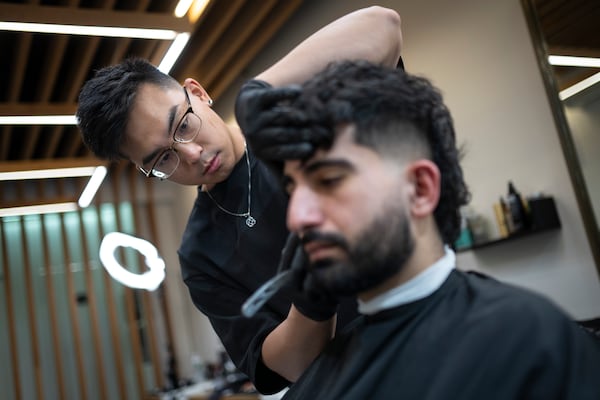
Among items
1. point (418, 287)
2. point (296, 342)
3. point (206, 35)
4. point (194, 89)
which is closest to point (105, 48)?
point (206, 35)

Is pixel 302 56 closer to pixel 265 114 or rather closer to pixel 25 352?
pixel 265 114

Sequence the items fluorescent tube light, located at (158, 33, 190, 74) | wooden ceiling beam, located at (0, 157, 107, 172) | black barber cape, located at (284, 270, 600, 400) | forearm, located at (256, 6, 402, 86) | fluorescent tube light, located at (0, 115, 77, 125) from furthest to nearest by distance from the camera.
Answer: fluorescent tube light, located at (158, 33, 190, 74), fluorescent tube light, located at (0, 115, 77, 125), wooden ceiling beam, located at (0, 157, 107, 172), forearm, located at (256, 6, 402, 86), black barber cape, located at (284, 270, 600, 400)

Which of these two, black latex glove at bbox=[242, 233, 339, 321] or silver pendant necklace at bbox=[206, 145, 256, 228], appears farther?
silver pendant necklace at bbox=[206, 145, 256, 228]

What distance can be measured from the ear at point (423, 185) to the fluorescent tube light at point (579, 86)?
2.04m

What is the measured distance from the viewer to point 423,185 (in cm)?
98


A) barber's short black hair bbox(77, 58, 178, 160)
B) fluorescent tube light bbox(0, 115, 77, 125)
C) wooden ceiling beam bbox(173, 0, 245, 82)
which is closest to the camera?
barber's short black hair bbox(77, 58, 178, 160)

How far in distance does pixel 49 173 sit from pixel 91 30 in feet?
3.99

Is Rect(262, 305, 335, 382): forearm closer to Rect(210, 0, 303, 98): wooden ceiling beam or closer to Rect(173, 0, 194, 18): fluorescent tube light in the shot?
Rect(210, 0, 303, 98): wooden ceiling beam

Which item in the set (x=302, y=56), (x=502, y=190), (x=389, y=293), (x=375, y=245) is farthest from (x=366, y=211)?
(x=502, y=190)

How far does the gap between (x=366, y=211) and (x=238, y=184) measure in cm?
74

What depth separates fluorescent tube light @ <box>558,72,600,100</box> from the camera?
2.62m

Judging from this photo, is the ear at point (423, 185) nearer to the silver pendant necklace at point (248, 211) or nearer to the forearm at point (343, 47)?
the forearm at point (343, 47)

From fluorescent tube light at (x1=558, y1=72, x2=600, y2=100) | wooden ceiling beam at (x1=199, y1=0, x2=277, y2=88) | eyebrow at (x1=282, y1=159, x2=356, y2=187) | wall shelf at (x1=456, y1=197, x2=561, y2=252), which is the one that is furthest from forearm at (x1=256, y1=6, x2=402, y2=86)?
wooden ceiling beam at (x1=199, y1=0, x2=277, y2=88)

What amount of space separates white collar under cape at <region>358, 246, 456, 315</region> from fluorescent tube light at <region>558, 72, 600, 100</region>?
205cm
